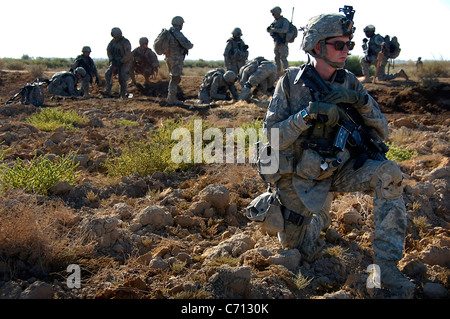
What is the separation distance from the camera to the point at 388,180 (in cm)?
278

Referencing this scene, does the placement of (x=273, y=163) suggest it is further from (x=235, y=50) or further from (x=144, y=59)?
(x=144, y=59)

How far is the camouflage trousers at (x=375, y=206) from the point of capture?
277cm

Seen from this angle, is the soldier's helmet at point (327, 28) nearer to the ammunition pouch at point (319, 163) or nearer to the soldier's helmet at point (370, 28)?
the ammunition pouch at point (319, 163)

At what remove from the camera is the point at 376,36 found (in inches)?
576

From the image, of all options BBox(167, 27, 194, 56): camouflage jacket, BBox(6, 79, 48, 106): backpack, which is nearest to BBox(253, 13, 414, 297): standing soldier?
BBox(167, 27, 194, 56): camouflage jacket

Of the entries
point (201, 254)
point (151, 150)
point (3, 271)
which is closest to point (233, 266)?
point (201, 254)

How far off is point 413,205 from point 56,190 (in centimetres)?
327

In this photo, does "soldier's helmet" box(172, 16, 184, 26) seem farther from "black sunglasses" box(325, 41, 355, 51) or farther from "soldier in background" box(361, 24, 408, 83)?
"black sunglasses" box(325, 41, 355, 51)

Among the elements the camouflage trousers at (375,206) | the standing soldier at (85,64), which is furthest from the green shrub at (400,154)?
the standing soldier at (85,64)

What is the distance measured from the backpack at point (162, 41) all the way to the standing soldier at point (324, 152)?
7716 mm

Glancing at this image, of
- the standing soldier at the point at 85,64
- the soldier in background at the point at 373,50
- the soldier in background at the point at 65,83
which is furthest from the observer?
the soldier in background at the point at 373,50

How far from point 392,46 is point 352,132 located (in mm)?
13000

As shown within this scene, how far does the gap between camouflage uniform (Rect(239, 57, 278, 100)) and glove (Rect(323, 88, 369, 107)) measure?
720cm

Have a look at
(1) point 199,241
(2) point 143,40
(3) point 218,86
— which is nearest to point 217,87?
(3) point 218,86
